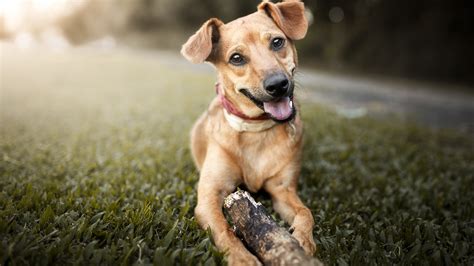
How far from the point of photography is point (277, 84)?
10.5ft

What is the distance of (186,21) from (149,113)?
2415 cm

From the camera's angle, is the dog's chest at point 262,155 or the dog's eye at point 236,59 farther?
the dog's chest at point 262,155

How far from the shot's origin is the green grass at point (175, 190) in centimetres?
290

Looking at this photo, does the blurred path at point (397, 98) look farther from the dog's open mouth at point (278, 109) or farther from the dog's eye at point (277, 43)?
the dog's open mouth at point (278, 109)

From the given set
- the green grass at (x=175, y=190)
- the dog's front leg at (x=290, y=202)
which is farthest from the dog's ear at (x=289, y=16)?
the green grass at (x=175, y=190)

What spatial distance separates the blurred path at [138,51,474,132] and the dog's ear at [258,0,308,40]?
16.4 feet

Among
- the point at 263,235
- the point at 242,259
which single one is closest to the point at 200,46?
the point at 263,235

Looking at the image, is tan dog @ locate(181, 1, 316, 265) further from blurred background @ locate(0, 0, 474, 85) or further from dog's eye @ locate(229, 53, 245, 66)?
blurred background @ locate(0, 0, 474, 85)

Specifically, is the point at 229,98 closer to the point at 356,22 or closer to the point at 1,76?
the point at 1,76

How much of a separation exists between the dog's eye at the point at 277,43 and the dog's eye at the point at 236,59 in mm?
317

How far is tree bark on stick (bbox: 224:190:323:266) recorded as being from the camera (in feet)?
7.93

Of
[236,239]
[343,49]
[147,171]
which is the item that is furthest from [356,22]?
[236,239]

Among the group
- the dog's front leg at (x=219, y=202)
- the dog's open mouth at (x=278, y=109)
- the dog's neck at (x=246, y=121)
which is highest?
the dog's open mouth at (x=278, y=109)

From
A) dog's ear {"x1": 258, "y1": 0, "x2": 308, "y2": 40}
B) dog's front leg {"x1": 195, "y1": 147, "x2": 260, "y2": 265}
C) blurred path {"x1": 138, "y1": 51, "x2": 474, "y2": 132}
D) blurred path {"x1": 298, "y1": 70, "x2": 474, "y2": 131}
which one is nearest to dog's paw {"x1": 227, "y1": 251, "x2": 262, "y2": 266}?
dog's front leg {"x1": 195, "y1": 147, "x2": 260, "y2": 265}
